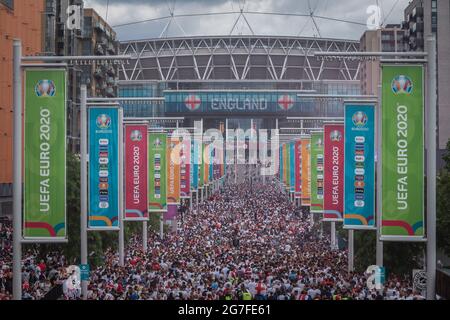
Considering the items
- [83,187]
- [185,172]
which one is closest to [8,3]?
[185,172]

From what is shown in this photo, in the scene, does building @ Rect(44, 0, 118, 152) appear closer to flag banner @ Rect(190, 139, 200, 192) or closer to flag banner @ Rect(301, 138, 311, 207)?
flag banner @ Rect(190, 139, 200, 192)

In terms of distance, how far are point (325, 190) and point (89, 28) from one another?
84768 mm

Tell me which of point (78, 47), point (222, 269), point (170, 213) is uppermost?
point (78, 47)

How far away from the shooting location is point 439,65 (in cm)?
11519

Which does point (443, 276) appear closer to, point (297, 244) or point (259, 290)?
point (259, 290)

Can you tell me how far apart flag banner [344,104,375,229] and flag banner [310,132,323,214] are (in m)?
15.8

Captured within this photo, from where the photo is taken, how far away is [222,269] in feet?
115

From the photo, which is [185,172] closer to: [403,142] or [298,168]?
[298,168]

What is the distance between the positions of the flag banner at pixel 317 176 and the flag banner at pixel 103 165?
48.5 feet

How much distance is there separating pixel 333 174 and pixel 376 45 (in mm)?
116959

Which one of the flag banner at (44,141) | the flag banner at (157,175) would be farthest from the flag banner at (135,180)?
the flag banner at (44,141)

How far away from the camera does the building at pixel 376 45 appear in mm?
140500

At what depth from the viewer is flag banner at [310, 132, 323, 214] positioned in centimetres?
4350
